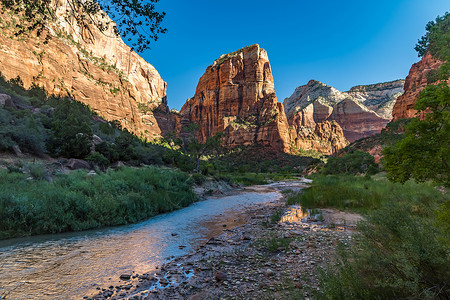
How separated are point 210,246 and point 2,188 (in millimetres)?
8797

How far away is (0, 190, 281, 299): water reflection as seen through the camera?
14.4 ft

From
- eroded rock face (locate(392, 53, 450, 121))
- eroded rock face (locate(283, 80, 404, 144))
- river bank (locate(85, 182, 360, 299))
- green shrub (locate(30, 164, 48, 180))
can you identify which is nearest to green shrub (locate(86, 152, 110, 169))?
green shrub (locate(30, 164, 48, 180))

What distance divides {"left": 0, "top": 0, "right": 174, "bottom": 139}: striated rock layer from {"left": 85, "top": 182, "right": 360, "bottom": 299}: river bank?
16742 mm

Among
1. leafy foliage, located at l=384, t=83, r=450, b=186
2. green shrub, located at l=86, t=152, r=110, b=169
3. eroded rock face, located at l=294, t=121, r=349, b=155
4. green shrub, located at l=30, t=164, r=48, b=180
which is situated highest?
eroded rock face, located at l=294, t=121, r=349, b=155

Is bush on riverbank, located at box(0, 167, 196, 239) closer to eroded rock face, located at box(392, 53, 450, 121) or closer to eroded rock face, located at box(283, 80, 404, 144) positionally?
eroded rock face, located at box(392, 53, 450, 121)

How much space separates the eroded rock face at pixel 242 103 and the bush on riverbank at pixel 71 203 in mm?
104517

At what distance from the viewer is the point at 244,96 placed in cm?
13512

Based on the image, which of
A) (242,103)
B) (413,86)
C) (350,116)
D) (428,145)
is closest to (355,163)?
(413,86)

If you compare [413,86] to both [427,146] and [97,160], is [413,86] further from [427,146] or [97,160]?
[97,160]

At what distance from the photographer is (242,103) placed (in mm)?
136750

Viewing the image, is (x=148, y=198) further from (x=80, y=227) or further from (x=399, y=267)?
(x=399, y=267)

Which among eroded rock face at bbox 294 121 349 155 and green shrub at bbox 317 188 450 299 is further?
eroded rock face at bbox 294 121 349 155

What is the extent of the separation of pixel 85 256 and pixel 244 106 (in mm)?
133980

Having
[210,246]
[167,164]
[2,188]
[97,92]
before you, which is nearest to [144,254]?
[210,246]
